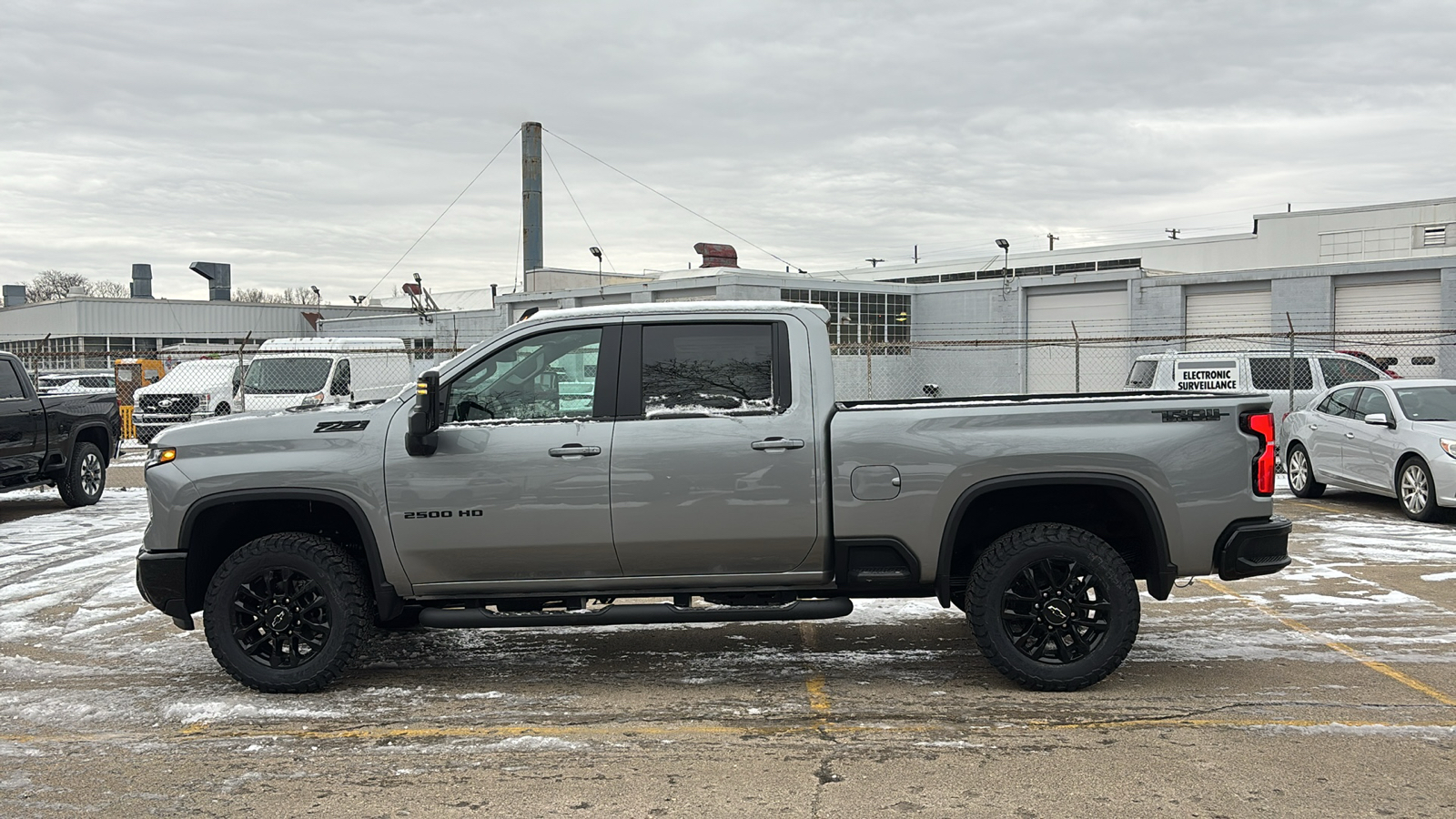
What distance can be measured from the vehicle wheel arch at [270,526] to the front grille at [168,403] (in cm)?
1778

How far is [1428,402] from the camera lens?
12.1 metres

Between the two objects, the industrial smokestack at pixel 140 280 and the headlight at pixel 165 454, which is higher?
the industrial smokestack at pixel 140 280

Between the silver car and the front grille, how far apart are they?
1911 centimetres

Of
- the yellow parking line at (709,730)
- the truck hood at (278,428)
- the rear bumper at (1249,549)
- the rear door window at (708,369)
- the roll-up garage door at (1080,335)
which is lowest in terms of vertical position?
the yellow parking line at (709,730)

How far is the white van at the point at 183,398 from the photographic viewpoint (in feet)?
72.4

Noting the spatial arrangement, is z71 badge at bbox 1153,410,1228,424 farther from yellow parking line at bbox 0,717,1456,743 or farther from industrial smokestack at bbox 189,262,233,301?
industrial smokestack at bbox 189,262,233,301

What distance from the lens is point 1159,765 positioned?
4.76 metres

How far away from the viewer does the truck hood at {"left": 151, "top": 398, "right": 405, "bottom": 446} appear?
5.83 metres

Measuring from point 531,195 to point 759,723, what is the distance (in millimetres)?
41701

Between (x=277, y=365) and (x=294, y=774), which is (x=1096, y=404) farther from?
(x=277, y=365)

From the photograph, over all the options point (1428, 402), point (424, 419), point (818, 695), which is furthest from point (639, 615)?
point (1428, 402)

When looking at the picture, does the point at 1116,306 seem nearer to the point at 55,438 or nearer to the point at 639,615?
the point at 55,438

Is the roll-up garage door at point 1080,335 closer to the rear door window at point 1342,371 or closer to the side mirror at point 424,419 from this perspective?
the rear door window at point 1342,371

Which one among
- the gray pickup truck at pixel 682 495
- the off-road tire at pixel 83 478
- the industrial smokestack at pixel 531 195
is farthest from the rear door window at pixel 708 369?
the industrial smokestack at pixel 531 195
